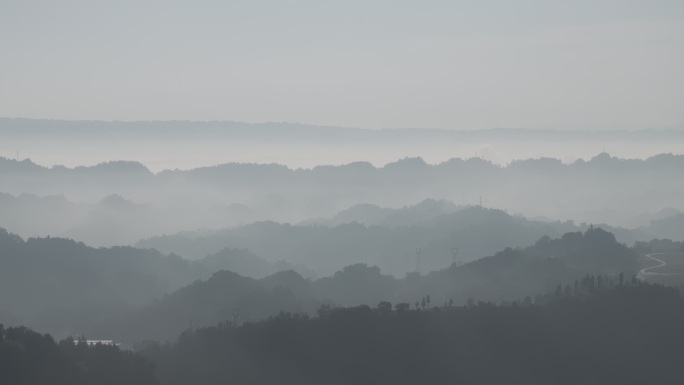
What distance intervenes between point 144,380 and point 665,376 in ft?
244

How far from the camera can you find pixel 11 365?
129 metres

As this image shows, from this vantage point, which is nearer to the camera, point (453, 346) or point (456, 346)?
point (453, 346)

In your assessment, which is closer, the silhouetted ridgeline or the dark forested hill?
the silhouetted ridgeline

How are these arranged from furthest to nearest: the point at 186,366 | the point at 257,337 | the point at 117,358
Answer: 1. the point at 257,337
2. the point at 186,366
3. the point at 117,358

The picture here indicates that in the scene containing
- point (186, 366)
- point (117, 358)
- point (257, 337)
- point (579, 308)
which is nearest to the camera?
point (117, 358)

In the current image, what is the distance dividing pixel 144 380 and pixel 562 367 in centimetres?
6292

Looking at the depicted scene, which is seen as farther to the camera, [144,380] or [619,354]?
[619,354]

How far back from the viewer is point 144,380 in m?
136

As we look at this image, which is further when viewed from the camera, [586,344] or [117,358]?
[586,344]

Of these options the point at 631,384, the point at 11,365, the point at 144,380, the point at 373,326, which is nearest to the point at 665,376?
the point at 631,384

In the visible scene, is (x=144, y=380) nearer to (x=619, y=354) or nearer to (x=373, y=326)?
(x=373, y=326)

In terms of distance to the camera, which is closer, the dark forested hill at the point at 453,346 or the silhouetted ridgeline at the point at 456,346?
the silhouetted ridgeline at the point at 456,346

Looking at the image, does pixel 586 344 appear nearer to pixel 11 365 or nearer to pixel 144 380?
pixel 144 380

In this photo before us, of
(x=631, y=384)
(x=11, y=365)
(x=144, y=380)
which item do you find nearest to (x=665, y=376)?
(x=631, y=384)
